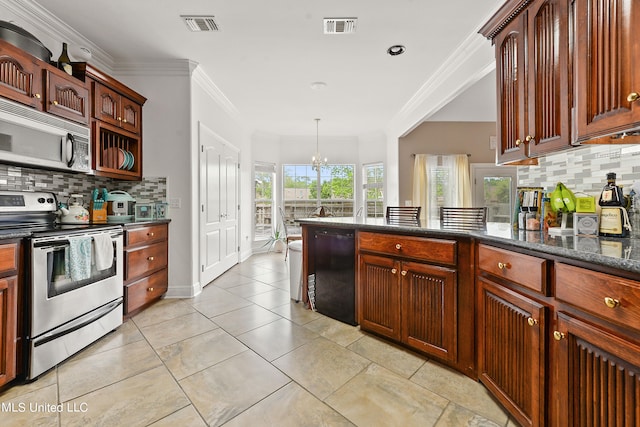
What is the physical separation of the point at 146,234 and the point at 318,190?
4.43 m

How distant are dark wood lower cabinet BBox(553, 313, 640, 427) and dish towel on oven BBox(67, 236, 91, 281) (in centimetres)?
280

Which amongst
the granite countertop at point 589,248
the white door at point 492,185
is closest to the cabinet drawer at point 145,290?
the granite countertop at point 589,248

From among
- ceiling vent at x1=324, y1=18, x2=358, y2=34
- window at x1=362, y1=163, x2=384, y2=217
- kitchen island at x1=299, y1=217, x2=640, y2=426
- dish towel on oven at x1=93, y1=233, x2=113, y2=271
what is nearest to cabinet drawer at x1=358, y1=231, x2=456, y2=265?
kitchen island at x1=299, y1=217, x2=640, y2=426

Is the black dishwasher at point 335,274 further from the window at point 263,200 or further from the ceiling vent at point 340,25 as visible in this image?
the window at point 263,200

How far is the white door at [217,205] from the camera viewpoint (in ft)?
11.6

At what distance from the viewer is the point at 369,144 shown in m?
6.52

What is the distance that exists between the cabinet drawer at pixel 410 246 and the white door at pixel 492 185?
4247 mm

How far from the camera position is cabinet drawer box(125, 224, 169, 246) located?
2586 mm

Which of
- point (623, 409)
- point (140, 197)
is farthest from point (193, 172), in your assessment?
point (623, 409)

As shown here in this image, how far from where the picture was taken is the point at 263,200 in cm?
632

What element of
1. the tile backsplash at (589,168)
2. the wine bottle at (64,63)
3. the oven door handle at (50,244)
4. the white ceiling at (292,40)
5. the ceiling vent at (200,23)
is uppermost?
the white ceiling at (292,40)

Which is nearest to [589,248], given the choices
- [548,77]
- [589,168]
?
[589,168]

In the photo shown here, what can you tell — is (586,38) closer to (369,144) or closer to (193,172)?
(193,172)

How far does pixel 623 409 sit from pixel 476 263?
824 millimetres
